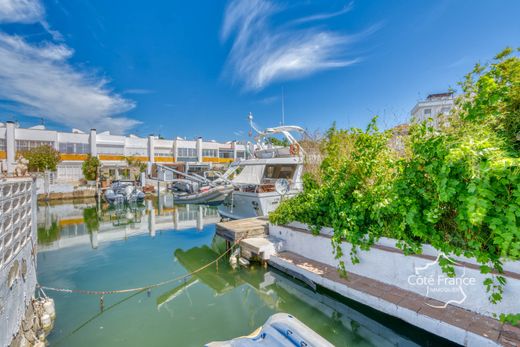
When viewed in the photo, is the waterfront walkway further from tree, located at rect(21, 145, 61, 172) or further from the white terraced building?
the white terraced building

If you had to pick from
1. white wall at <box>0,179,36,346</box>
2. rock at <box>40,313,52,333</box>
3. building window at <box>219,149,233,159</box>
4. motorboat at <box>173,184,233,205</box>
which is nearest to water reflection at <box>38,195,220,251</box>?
motorboat at <box>173,184,233,205</box>

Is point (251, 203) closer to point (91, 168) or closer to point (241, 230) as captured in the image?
point (241, 230)

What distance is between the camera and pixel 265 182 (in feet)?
37.1

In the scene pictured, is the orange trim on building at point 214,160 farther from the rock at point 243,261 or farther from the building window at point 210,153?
the rock at point 243,261

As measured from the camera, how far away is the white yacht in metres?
9.39

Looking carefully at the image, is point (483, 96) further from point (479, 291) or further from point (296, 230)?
point (296, 230)

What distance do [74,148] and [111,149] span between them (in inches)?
163

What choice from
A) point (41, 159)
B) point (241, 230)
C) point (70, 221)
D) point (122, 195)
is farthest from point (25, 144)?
point (241, 230)

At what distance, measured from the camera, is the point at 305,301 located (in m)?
4.89

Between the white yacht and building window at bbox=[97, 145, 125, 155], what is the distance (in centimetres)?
2855

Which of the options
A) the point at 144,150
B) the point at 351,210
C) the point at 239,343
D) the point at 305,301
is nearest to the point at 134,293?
the point at 305,301

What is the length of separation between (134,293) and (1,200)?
126 inches

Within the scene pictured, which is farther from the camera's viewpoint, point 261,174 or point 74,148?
point 74,148

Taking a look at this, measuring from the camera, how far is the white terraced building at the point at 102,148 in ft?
91.1
